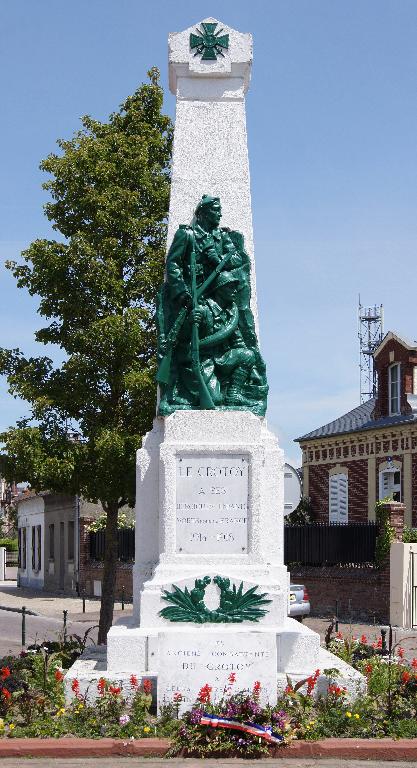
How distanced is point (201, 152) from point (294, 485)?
195 inches

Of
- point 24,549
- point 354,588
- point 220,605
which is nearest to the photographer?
point 220,605

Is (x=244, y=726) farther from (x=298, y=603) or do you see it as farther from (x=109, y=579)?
(x=298, y=603)

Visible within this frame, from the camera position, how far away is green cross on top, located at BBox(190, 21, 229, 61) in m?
11.3

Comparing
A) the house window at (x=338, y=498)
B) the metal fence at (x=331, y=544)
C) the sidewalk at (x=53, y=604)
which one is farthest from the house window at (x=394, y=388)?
the sidewalk at (x=53, y=604)

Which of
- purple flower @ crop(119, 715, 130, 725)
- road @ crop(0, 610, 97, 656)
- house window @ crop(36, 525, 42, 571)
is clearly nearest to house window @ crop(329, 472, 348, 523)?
road @ crop(0, 610, 97, 656)

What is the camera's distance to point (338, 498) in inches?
1348

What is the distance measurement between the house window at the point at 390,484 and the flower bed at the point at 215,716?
2187cm

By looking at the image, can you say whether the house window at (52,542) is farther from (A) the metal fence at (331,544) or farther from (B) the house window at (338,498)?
(A) the metal fence at (331,544)

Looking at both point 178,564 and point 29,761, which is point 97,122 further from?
point 29,761

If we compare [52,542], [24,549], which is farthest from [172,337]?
[24,549]

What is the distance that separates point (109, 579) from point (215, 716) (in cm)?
711

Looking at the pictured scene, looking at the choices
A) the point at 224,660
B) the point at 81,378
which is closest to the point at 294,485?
the point at 81,378

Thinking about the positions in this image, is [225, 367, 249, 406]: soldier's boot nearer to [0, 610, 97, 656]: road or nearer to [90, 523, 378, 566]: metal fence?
[0, 610, 97, 656]: road

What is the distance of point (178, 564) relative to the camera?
32.4 ft
